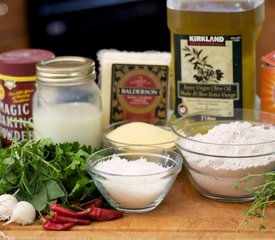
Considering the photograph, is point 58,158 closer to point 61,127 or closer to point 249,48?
point 61,127

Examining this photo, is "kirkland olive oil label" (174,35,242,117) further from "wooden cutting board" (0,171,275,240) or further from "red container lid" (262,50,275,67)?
"wooden cutting board" (0,171,275,240)

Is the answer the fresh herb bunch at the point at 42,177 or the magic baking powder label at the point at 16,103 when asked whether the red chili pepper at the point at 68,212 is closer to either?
the fresh herb bunch at the point at 42,177

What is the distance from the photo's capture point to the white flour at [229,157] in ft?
4.32

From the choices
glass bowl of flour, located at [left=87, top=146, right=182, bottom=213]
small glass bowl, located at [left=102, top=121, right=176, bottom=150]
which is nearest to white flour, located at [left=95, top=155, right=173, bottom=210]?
glass bowl of flour, located at [left=87, top=146, right=182, bottom=213]

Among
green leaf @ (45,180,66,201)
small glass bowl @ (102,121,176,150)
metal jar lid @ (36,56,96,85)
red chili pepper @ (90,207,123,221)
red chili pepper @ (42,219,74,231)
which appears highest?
metal jar lid @ (36,56,96,85)

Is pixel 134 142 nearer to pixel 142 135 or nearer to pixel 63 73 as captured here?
pixel 142 135

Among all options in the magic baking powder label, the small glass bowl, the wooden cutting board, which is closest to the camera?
the wooden cutting board

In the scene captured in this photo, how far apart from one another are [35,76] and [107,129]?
0.62 feet

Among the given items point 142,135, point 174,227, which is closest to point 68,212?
point 174,227

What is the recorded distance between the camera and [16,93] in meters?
1.56

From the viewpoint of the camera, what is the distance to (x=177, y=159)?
1.36 metres

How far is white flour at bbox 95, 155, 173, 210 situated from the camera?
1.28 metres

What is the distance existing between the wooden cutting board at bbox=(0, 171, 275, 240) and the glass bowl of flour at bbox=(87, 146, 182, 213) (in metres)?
0.03

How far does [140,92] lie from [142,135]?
0.16 meters
